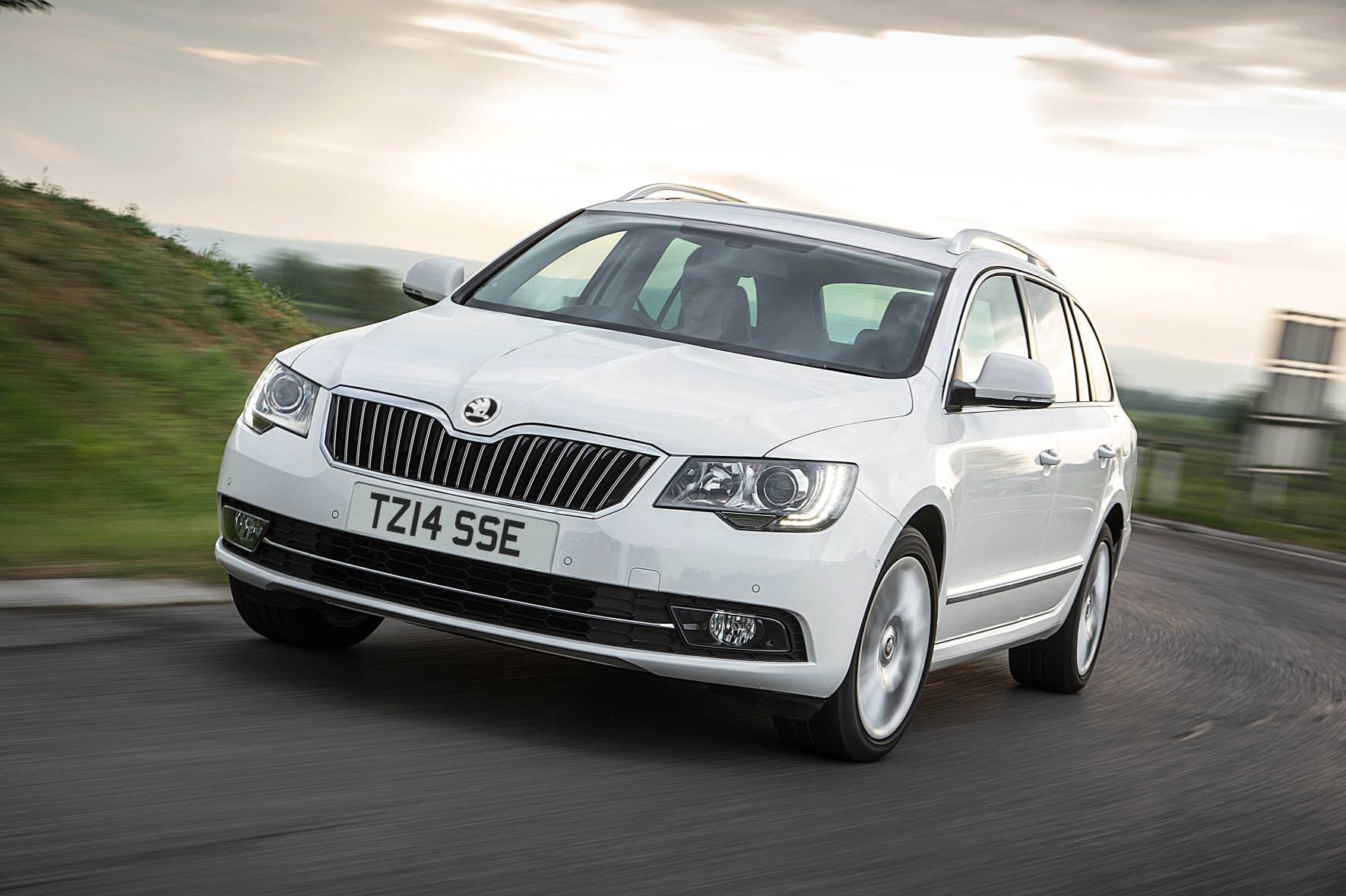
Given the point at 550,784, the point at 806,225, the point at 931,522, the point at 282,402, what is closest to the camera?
the point at 550,784

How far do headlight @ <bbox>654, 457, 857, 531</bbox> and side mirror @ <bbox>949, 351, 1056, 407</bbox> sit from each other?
111 cm

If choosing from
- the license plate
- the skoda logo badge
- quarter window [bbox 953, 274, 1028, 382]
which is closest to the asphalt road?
the license plate

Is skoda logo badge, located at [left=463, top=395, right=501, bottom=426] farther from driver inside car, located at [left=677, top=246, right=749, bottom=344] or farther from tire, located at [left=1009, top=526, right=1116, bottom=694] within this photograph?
tire, located at [left=1009, top=526, right=1116, bottom=694]

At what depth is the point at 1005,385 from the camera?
6.15 meters

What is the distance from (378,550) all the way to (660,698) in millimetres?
1459

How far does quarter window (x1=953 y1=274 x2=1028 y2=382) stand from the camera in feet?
21.1

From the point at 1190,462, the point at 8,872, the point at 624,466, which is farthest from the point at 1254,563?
the point at 8,872

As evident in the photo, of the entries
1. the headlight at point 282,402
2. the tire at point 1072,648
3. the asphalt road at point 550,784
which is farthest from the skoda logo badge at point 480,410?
the tire at point 1072,648

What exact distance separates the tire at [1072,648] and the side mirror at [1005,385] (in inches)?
77.3

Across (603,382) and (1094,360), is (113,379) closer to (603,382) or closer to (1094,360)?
(1094,360)

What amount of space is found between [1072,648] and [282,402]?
3.99 metres

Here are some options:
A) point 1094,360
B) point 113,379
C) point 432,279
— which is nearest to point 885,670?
point 432,279

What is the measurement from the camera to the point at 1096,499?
7918 millimetres

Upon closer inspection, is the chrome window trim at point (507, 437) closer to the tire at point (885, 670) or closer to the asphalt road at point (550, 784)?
the asphalt road at point (550, 784)
